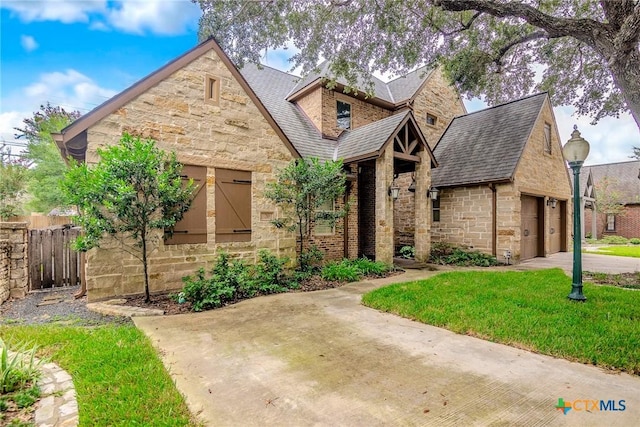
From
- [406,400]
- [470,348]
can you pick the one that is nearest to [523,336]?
[470,348]

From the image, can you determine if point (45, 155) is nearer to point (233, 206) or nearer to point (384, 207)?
point (233, 206)

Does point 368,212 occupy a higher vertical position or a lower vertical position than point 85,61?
lower

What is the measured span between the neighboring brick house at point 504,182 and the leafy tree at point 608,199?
44.7 feet

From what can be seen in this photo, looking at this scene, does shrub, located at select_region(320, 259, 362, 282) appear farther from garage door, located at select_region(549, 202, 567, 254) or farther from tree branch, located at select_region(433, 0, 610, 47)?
garage door, located at select_region(549, 202, 567, 254)

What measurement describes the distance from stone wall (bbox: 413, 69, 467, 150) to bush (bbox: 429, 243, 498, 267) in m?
5.50

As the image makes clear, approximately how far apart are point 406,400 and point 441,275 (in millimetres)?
6135

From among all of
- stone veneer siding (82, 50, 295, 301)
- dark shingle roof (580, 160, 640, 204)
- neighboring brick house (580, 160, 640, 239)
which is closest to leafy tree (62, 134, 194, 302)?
stone veneer siding (82, 50, 295, 301)

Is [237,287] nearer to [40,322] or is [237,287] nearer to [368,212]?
[40,322]

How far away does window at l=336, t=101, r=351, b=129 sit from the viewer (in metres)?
12.7

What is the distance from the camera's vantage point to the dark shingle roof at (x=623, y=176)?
78.9 feet

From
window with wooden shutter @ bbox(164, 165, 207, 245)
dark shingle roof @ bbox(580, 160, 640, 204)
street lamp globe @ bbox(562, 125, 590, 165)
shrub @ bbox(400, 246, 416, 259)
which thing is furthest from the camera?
dark shingle roof @ bbox(580, 160, 640, 204)

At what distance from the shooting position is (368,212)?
1270 cm

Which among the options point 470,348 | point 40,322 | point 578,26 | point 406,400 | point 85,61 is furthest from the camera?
point 85,61

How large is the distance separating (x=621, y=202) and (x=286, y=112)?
27.9m
